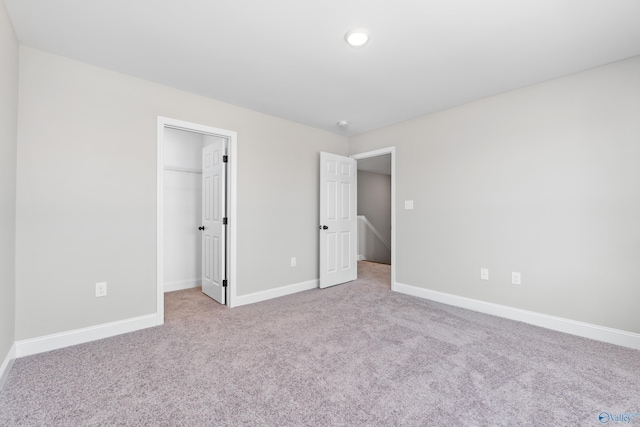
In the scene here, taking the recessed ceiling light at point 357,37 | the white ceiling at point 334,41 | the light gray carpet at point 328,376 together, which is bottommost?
the light gray carpet at point 328,376

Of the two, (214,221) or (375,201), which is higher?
(375,201)

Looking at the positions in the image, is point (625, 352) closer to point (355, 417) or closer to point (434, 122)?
point (355, 417)

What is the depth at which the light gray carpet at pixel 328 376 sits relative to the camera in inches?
59.7

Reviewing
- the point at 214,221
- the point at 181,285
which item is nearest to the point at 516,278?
the point at 214,221

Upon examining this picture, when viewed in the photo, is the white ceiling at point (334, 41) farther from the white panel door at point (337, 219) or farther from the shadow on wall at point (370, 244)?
the shadow on wall at point (370, 244)

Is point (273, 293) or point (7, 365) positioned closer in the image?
point (7, 365)

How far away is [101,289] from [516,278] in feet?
13.3

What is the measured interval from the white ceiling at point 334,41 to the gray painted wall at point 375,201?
4.78 metres

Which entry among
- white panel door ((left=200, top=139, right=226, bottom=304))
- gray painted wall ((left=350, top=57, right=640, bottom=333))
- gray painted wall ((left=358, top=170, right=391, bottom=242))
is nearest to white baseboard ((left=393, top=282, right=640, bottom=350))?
gray painted wall ((left=350, top=57, right=640, bottom=333))

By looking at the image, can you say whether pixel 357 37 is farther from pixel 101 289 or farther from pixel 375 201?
pixel 375 201

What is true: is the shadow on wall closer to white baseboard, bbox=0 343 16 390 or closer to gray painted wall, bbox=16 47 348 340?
gray painted wall, bbox=16 47 348 340

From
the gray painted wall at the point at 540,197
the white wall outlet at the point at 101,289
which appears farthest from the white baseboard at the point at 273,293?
the gray painted wall at the point at 540,197

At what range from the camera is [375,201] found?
7.91m

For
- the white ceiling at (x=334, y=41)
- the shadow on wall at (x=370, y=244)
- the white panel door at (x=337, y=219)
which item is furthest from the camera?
the shadow on wall at (x=370, y=244)
